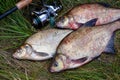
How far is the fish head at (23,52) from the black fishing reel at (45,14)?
271mm

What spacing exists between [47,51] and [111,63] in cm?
56

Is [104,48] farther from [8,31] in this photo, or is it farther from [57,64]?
[8,31]

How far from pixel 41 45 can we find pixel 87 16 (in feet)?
1.49

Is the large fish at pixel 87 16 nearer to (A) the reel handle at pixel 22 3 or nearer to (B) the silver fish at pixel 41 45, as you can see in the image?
(B) the silver fish at pixel 41 45

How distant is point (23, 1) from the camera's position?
3029mm

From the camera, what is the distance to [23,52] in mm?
2961

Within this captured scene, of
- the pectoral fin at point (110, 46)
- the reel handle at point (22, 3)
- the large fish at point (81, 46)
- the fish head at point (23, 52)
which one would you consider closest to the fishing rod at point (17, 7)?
the reel handle at point (22, 3)

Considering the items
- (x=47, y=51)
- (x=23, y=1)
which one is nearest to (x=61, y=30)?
(x=47, y=51)

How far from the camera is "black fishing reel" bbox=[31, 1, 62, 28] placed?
10.3 ft

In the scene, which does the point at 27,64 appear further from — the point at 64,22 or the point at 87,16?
the point at 87,16

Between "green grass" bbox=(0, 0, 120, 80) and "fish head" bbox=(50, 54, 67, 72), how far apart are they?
0.15m

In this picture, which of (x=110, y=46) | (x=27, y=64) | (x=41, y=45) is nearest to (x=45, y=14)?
(x=41, y=45)

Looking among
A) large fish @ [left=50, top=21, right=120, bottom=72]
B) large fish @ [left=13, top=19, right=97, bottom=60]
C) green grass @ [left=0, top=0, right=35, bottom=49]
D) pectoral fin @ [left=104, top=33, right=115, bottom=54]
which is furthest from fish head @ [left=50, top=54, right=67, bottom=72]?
green grass @ [left=0, top=0, right=35, bottom=49]

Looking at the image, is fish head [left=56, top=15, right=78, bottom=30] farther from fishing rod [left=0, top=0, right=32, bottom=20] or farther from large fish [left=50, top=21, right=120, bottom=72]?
fishing rod [left=0, top=0, right=32, bottom=20]
